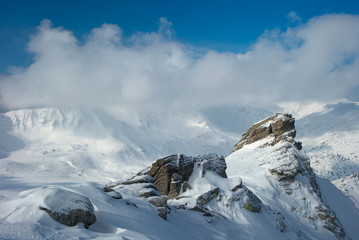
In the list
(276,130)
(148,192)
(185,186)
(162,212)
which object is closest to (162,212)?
(162,212)

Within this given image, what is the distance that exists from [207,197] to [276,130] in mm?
41907

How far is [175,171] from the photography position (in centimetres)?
4150

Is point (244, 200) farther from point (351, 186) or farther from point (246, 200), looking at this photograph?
point (351, 186)

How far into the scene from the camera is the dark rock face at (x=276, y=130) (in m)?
68.1

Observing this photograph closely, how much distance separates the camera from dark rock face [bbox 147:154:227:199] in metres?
39.8

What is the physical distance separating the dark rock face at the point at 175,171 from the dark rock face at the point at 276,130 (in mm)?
29153

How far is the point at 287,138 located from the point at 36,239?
2513 inches

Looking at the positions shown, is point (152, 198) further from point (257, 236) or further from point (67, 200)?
point (257, 236)

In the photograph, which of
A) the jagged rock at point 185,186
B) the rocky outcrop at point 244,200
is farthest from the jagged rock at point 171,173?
the rocky outcrop at point 244,200

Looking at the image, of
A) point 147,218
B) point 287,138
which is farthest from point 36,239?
point 287,138

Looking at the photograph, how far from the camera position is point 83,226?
16.1 metres

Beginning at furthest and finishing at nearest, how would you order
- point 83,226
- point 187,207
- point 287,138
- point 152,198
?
point 287,138, point 187,207, point 152,198, point 83,226

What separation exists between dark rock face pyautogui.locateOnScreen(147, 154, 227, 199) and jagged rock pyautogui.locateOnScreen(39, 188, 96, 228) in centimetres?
2292

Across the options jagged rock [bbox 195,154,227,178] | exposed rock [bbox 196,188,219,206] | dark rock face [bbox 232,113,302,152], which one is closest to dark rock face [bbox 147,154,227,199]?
jagged rock [bbox 195,154,227,178]
